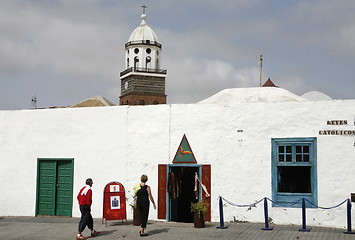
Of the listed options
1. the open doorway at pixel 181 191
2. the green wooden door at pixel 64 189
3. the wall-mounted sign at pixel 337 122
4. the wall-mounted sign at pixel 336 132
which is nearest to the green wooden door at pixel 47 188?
the green wooden door at pixel 64 189

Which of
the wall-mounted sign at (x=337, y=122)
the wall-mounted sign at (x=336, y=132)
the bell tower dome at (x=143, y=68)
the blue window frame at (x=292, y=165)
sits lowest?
the blue window frame at (x=292, y=165)

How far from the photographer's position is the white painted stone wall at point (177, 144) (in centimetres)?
1159

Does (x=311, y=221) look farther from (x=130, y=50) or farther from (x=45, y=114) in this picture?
(x=130, y=50)

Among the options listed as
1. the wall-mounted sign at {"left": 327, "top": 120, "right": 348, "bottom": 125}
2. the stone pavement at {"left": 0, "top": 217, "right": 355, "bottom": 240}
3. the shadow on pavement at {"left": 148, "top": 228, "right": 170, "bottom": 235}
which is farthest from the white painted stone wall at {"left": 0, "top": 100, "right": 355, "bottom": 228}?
the shadow on pavement at {"left": 148, "top": 228, "right": 170, "bottom": 235}

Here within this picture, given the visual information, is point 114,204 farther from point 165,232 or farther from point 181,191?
point 181,191

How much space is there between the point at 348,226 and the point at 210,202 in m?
3.71

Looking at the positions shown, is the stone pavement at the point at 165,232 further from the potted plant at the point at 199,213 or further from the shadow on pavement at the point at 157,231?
the potted plant at the point at 199,213

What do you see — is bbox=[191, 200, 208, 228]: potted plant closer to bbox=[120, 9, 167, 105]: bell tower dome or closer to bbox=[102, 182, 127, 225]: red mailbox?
bbox=[102, 182, 127, 225]: red mailbox

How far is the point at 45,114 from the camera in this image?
14.6 m

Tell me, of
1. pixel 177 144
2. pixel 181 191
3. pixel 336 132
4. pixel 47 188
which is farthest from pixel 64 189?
pixel 336 132

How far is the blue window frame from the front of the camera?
11.7 metres

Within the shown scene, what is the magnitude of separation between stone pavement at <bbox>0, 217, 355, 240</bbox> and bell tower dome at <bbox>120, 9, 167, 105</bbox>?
43976 millimetres

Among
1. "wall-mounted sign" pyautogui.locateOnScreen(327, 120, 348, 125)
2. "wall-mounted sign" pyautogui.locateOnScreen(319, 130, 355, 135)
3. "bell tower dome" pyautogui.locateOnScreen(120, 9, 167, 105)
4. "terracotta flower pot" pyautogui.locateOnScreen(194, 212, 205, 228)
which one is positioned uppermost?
"bell tower dome" pyautogui.locateOnScreen(120, 9, 167, 105)

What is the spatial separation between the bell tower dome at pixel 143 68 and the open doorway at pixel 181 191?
41.8m
